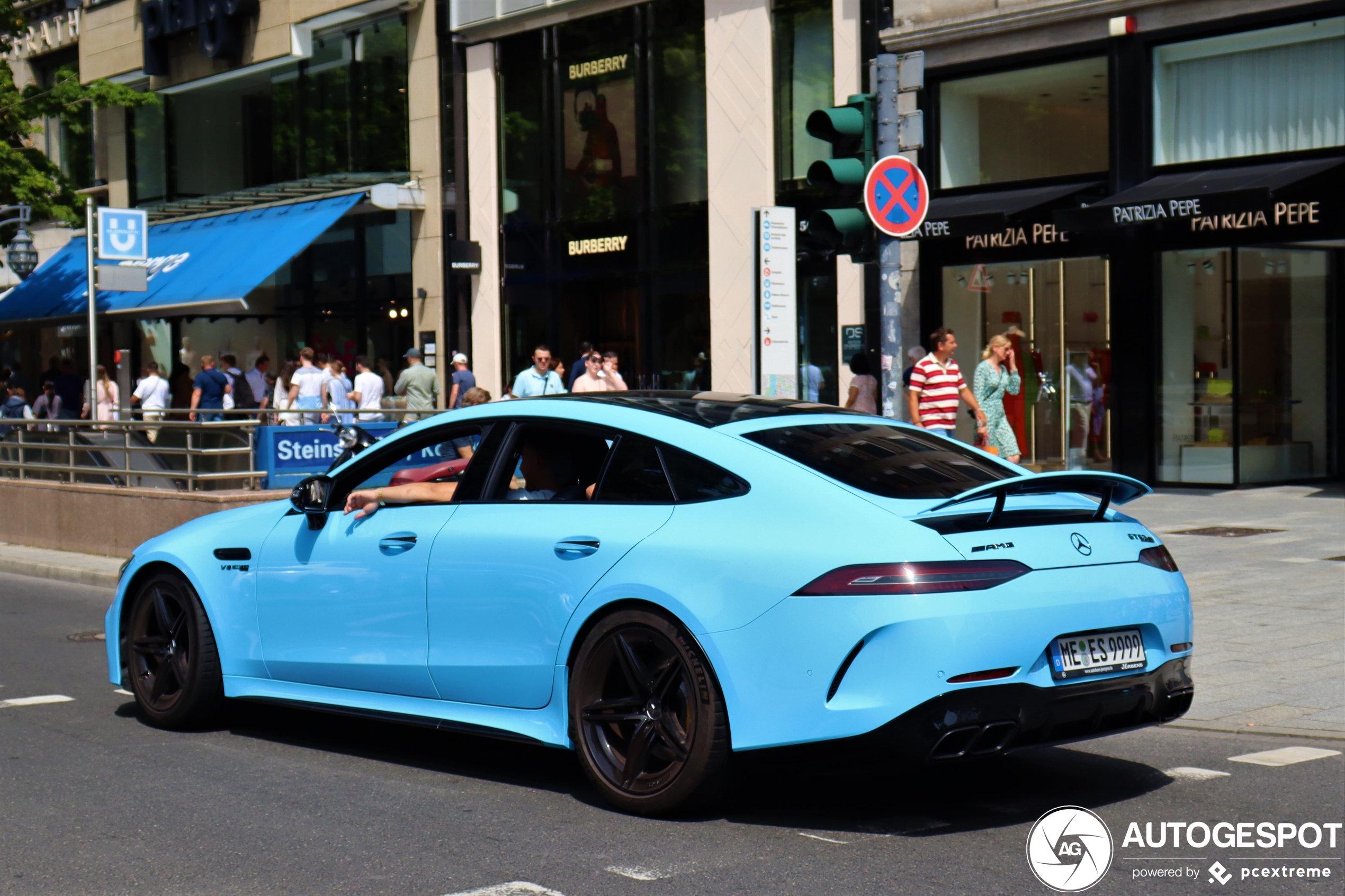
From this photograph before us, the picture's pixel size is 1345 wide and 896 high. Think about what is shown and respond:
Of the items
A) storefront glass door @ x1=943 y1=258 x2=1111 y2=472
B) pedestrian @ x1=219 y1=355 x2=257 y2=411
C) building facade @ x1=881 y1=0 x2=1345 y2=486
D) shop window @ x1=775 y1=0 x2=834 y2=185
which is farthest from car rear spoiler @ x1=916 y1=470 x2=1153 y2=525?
pedestrian @ x1=219 y1=355 x2=257 y2=411

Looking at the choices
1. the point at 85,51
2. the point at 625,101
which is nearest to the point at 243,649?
the point at 625,101

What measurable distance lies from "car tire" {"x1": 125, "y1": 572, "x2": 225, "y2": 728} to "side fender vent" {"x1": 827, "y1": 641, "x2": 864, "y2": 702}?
10.4 feet

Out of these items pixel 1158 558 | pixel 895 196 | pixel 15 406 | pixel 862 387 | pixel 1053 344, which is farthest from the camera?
pixel 15 406

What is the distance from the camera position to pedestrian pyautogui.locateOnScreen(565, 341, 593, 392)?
2078 centimetres

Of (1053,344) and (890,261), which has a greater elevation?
(890,261)

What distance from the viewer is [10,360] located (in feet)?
130

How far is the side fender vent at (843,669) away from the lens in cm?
473

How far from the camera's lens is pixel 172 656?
6.96 metres

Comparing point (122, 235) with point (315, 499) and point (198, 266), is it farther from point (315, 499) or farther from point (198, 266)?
point (315, 499)

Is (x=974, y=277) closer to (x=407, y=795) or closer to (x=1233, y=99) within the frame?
(x=1233, y=99)

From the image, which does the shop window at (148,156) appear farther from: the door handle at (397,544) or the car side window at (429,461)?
the door handle at (397,544)

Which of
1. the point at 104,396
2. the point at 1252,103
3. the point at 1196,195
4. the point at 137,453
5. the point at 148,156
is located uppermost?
the point at 148,156

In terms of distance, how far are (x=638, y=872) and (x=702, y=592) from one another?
0.92 metres

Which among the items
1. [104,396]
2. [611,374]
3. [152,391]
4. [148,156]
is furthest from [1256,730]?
[148,156]
